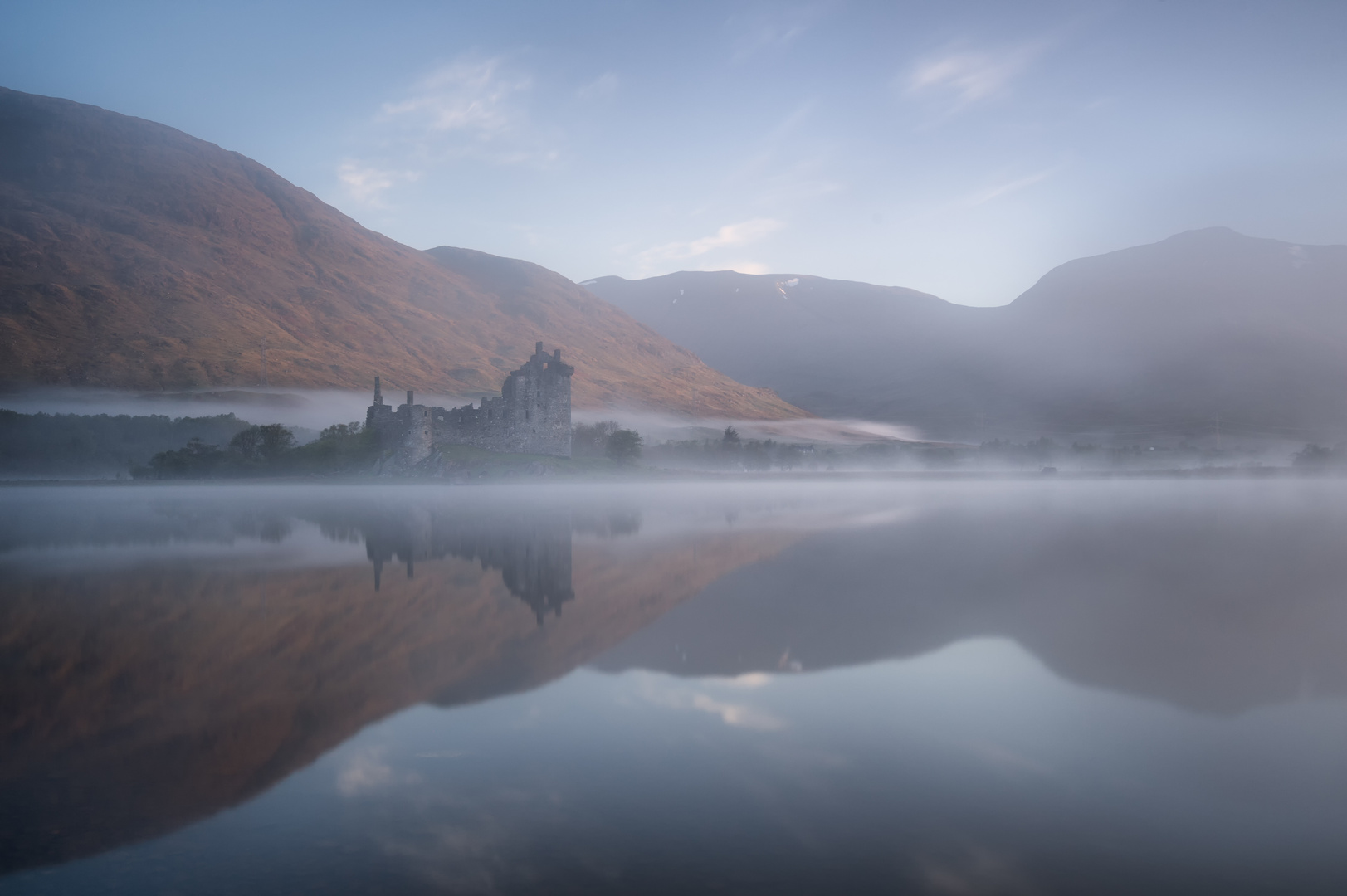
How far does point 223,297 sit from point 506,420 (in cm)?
10698

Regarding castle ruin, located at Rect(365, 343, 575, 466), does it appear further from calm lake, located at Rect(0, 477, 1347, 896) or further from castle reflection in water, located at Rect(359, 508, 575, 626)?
calm lake, located at Rect(0, 477, 1347, 896)

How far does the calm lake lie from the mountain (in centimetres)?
11079

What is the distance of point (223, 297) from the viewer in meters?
130

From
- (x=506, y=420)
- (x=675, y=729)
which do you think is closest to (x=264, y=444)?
(x=506, y=420)

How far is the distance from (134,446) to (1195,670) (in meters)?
83.1

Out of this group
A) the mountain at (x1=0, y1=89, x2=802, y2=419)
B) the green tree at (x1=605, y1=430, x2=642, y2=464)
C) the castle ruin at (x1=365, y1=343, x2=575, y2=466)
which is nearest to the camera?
the castle ruin at (x1=365, y1=343, x2=575, y2=466)

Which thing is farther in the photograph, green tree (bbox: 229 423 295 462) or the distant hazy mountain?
the distant hazy mountain

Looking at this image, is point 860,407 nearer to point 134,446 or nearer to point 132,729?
point 134,446

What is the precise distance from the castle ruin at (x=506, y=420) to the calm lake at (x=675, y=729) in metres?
35.2

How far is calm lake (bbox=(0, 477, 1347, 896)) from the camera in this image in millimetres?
3791

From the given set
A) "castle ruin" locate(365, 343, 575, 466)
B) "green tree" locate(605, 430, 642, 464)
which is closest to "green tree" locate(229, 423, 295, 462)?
"castle ruin" locate(365, 343, 575, 466)

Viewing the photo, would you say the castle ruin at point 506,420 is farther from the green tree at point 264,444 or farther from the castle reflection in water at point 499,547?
the castle reflection in water at point 499,547

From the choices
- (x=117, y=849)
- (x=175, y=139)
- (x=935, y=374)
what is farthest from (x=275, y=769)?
(x=175, y=139)

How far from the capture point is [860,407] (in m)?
182
